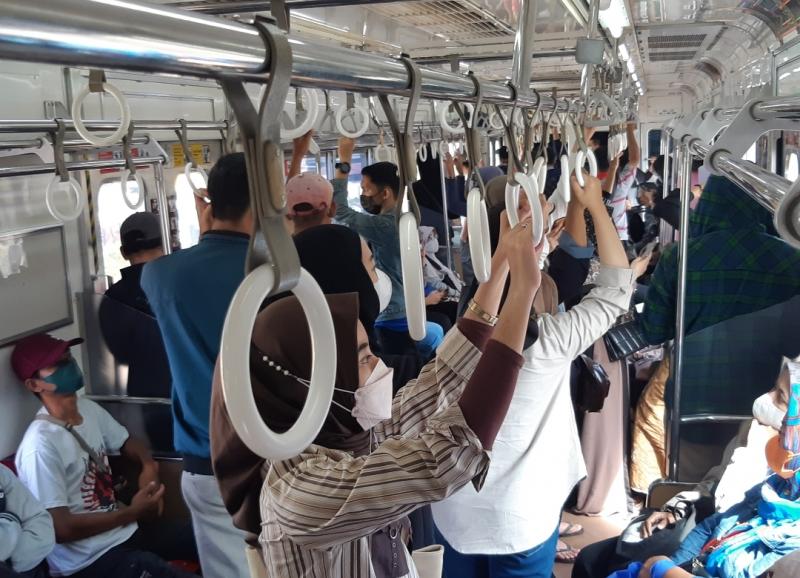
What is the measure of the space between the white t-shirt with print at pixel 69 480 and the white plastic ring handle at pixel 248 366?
2879mm

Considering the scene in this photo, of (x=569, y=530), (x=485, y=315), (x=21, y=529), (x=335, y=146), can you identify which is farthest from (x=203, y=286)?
(x=335, y=146)

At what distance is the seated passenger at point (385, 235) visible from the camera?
3979mm

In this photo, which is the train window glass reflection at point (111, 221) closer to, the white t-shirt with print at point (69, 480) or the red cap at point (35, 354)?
the red cap at point (35, 354)

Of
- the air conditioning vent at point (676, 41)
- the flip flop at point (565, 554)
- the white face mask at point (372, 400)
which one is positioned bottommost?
the flip flop at point (565, 554)

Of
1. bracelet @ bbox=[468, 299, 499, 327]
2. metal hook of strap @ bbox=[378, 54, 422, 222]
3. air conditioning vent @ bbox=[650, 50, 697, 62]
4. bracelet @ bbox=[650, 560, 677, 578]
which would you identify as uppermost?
air conditioning vent @ bbox=[650, 50, 697, 62]

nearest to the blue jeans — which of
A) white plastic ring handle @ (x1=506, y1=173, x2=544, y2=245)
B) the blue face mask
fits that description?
white plastic ring handle @ (x1=506, y1=173, x2=544, y2=245)

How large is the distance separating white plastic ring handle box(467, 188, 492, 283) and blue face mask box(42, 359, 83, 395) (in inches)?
103

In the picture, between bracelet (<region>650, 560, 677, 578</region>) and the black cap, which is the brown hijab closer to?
bracelet (<region>650, 560, 677, 578</region>)

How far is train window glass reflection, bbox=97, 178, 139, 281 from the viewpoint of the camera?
413 centimetres

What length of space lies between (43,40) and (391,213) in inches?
155

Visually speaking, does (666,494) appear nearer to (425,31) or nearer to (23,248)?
(425,31)

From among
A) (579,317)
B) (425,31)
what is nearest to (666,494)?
(579,317)

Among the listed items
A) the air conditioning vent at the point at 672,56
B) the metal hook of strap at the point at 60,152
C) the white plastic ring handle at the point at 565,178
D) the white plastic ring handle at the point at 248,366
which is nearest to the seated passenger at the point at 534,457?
the white plastic ring handle at the point at 565,178

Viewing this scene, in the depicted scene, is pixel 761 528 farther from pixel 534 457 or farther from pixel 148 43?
pixel 148 43
